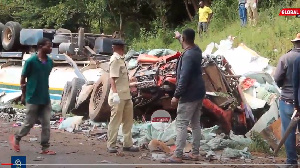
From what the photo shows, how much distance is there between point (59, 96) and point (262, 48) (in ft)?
18.8

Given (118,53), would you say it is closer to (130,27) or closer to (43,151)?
(43,151)

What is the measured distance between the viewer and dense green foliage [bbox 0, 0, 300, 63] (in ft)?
65.1

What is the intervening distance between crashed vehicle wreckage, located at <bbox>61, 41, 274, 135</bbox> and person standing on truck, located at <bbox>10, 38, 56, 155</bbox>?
2847mm

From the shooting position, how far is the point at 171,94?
1014cm

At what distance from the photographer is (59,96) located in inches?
539

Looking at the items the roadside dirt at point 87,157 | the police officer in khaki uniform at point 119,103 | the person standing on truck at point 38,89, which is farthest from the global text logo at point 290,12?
the person standing on truck at point 38,89

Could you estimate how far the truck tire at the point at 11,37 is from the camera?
16984 mm

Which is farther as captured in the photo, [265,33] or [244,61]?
[265,33]

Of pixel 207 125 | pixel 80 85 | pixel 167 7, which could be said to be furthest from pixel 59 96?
pixel 167 7

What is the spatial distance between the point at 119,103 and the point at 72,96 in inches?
182

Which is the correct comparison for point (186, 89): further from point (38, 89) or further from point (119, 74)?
point (38, 89)


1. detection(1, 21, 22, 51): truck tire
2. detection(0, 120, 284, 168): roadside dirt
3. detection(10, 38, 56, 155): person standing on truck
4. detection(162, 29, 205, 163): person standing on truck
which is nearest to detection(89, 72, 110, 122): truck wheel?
detection(0, 120, 284, 168): roadside dirt

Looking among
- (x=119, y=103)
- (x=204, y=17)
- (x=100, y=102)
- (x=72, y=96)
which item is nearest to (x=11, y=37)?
(x=72, y=96)

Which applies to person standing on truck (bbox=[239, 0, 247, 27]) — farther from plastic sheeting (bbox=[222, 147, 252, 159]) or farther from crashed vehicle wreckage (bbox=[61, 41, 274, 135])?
plastic sheeting (bbox=[222, 147, 252, 159])
